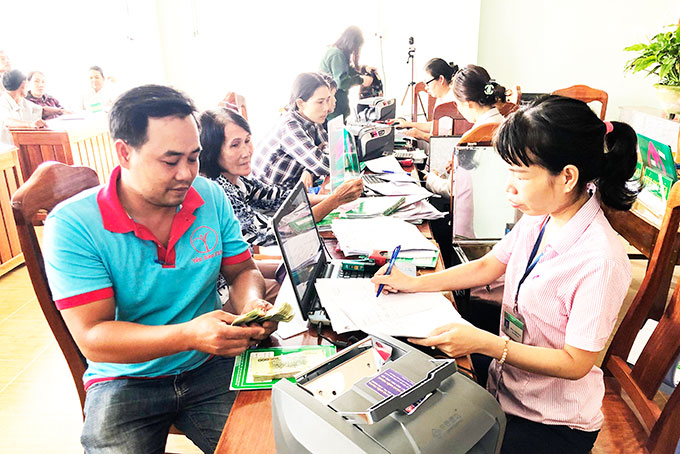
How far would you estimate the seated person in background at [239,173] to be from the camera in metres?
1.74

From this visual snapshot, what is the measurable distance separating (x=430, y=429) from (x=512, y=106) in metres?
2.69

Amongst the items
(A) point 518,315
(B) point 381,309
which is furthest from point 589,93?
(B) point 381,309

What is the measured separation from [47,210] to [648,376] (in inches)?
64.5

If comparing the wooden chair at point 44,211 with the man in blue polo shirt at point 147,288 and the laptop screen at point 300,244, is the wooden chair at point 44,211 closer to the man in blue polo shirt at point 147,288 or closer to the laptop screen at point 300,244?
the man in blue polo shirt at point 147,288

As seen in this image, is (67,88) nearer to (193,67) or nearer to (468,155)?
(193,67)

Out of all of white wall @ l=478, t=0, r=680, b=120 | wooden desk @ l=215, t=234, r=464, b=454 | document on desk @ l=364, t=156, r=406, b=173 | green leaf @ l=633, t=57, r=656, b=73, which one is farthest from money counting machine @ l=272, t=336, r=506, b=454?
white wall @ l=478, t=0, r=680, b=120

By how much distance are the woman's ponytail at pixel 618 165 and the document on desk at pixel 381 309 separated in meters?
0.41

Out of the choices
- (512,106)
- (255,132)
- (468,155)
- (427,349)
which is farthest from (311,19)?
(427,349)

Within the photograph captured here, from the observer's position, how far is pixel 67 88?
5195mm

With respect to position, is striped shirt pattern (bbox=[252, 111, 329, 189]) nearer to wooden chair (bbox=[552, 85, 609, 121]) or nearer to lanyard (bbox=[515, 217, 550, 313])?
lanyard (bbox=[515, 217, 550, 313])

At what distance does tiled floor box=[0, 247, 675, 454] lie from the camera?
182 centimetres

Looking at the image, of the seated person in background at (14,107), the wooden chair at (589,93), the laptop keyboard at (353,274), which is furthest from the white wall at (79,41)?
the laptop keyboard at (353,274)

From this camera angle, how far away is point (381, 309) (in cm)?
116

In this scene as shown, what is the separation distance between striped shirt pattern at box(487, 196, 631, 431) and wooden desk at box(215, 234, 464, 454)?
0.59m
